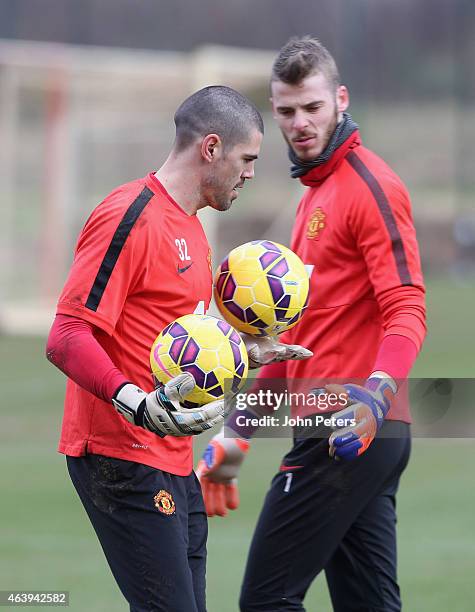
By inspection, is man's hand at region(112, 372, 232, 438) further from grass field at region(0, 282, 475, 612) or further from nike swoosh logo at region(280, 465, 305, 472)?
grass field at region(0, 282, 475, 612)

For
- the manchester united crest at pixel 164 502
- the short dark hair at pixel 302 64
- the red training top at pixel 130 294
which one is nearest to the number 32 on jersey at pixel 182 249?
the red training top at pixel 130 294

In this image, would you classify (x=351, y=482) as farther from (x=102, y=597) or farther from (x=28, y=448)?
(x=28, y=448)

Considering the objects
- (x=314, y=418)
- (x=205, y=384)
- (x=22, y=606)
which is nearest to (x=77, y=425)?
(x=205, y=384)

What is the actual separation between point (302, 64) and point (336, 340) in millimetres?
1172

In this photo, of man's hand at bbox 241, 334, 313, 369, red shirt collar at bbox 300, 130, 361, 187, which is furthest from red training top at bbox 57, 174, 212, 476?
red shirt collar at bbox 300, 130, 361, 187

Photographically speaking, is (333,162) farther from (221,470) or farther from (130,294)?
(221,470)

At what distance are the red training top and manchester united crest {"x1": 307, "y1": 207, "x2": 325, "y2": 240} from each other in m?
0.70

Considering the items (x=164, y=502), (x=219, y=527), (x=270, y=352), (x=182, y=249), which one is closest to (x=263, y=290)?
(x=270, y=352)

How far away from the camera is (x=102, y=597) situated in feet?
23.1

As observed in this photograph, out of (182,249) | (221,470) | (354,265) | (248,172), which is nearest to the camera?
(182,249)

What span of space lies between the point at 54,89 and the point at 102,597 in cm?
1677

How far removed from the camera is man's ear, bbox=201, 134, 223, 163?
169 inches

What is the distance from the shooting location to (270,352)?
451 cm

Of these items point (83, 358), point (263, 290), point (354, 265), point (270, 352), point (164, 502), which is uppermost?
point (354, 265)
